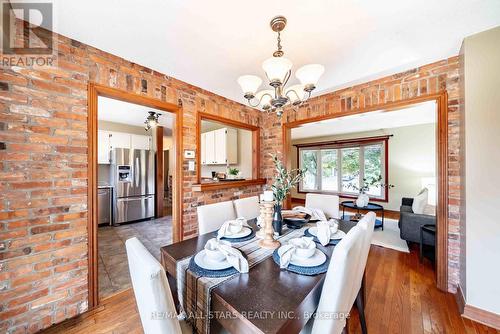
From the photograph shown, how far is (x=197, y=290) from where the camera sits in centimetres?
98

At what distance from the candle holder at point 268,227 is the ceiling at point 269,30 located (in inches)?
53.2

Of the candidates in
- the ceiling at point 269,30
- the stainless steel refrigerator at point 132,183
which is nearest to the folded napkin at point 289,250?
the ceiling at point 269,30

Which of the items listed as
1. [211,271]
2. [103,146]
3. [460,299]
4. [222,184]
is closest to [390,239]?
[460,299]

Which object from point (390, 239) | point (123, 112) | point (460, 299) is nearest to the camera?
point (460, 299)

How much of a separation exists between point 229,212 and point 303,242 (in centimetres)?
99

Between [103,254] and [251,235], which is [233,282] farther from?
[103,254]

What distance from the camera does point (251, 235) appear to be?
1596 mm

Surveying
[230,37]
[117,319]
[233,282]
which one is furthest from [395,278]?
[230,37]

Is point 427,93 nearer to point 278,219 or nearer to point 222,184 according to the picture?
point 278,219

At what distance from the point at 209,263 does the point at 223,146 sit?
3090mm

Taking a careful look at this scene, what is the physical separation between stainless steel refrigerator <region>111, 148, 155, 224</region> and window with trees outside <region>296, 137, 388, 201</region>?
3947 mm

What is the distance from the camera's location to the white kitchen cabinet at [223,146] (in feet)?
13.1

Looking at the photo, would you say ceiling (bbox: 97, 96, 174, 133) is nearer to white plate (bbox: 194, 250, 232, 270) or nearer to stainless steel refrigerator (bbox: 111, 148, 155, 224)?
stainless steel refrigerator (bbox: 111, 148, 155, 224)

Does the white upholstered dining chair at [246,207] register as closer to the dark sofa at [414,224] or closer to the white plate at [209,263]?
the white plate at [209,263]
